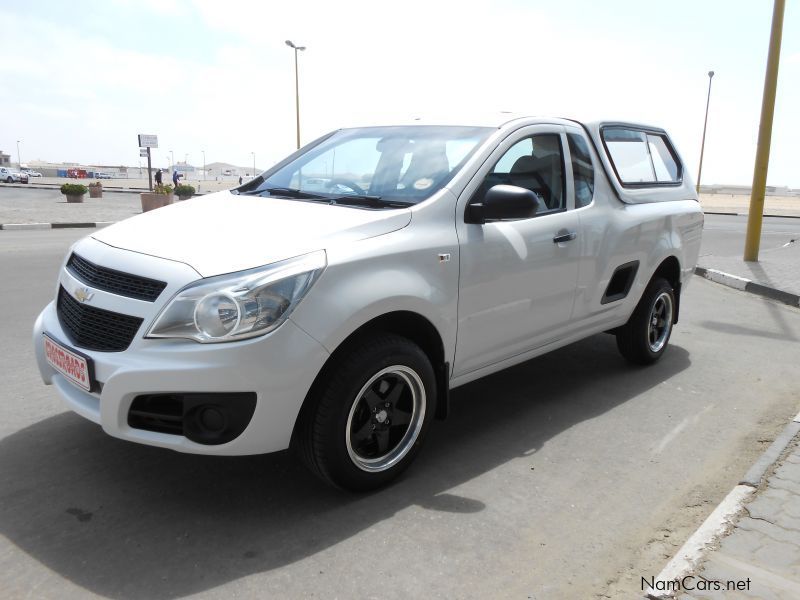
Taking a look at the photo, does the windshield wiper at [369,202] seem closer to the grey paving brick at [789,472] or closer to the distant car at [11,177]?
the grey paving brick at [789,472]

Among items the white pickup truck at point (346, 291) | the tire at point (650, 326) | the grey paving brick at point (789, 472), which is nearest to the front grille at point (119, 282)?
the white pickup truck at point (346, 291)

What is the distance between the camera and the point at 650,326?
5.18 m

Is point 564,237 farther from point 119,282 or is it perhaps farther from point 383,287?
point 119,282

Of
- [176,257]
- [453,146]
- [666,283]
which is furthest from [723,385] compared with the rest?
[176,257]

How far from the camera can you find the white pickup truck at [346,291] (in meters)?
2.60

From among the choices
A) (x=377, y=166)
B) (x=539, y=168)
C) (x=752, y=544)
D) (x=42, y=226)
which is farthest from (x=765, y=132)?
(x=42, y=226)

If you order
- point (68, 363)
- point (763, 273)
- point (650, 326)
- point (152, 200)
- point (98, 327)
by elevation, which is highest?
point (98, 327)

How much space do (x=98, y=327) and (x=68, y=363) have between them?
0.86 ft

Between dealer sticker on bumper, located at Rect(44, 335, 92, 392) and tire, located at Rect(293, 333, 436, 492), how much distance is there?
91 centimetres

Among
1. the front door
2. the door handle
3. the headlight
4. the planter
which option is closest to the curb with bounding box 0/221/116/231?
the planter

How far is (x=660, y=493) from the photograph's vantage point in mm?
3271

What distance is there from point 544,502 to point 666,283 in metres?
2.69

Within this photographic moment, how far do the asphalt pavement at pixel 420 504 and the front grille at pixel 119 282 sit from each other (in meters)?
0.95

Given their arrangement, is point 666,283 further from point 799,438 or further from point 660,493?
point 660,493
